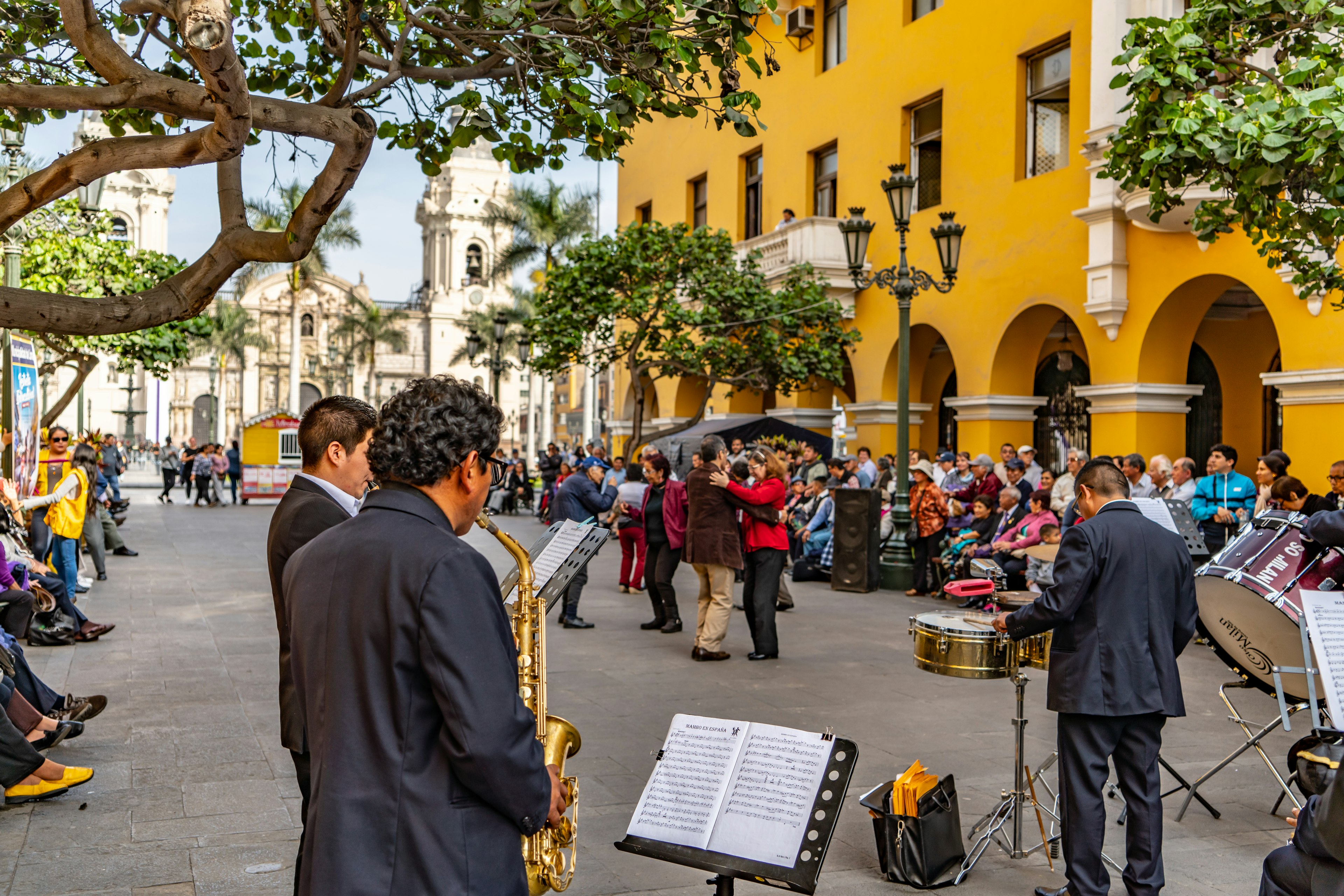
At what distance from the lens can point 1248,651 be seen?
5453mm

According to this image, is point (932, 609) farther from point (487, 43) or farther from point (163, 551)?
point (163, 551)

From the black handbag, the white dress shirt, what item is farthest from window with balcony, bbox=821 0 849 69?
the white dress shirt

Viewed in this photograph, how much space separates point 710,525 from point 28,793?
538 centimetres

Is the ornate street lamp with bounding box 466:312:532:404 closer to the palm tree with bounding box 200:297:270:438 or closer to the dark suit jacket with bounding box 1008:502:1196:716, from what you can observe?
the dark suit jacket with bounding box 1008:502:1196:716

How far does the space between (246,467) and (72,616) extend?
24136mm

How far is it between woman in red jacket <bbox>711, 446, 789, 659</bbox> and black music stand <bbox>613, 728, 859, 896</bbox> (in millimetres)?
6064

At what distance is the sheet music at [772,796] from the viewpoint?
3.50 m

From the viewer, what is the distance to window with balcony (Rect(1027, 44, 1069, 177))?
658 inches

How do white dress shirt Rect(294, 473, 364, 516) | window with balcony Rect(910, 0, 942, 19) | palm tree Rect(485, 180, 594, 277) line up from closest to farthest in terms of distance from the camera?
1. white dress shirt Rect(294, 473, 364, 516)
2. window with balcony Rect(910, 0, 942, 19)
3. palm tree Rect(485, 180, 594, 277)

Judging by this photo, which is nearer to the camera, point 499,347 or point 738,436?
point 738,436

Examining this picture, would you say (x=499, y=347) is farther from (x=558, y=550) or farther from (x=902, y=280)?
(x=558, y=550)

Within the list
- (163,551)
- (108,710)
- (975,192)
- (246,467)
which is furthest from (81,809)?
(246,467)

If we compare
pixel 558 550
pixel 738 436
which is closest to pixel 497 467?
pixel 558 550

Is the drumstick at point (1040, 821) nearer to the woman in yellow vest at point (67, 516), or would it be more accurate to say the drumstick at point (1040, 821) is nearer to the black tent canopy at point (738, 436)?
the woman in yellow vest at point (67, 516)
